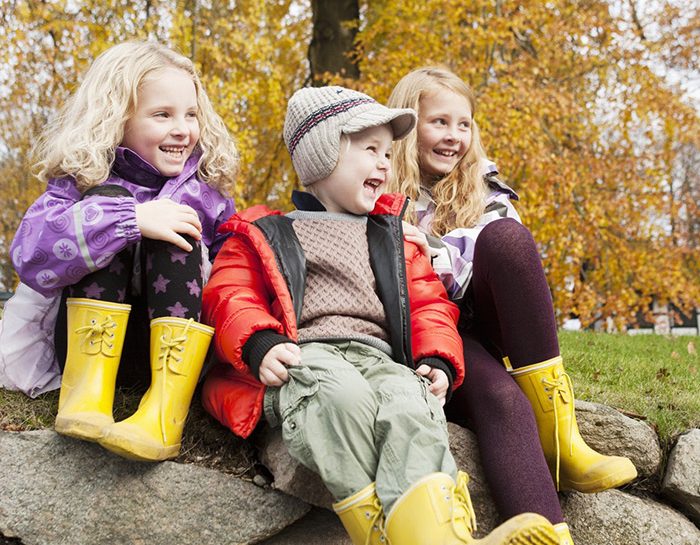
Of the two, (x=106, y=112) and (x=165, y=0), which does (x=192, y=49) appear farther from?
(x=106, y=112)

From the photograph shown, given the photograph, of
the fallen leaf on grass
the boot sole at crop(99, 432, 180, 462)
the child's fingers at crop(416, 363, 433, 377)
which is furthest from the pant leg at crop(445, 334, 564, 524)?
the fallen leaf on grass

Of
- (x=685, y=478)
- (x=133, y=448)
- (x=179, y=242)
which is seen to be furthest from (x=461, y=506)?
(x=685, y=478)

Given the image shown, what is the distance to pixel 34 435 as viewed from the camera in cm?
210

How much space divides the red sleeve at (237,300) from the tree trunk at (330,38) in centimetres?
630

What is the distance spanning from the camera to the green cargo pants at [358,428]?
1.75 m

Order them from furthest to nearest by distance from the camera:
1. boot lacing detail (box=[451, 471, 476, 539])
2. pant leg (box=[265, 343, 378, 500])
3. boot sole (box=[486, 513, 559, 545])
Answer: pant leg (box=[265, 343, 378, 500]) < boot lacing detail (box=[451, 471, 476, 539]) < boot sole (box=[486, 513, 559, 545])

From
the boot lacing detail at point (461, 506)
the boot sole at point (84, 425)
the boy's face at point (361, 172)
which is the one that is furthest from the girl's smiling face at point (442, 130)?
the boot sole at point (84, 425)

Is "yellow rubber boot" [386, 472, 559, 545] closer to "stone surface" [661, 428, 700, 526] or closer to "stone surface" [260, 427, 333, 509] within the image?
"stone surface" [260, 427, 333, 509]

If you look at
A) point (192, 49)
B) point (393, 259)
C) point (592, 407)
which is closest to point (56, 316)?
point (393, 259)

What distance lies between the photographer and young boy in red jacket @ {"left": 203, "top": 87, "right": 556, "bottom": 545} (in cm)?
175

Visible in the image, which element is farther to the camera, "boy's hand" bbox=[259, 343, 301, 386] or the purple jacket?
the purple jacket

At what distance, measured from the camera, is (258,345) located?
1979 millimetres

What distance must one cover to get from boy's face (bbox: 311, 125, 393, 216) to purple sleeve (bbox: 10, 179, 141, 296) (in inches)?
27.0

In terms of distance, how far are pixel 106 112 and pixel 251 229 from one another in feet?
2.23
